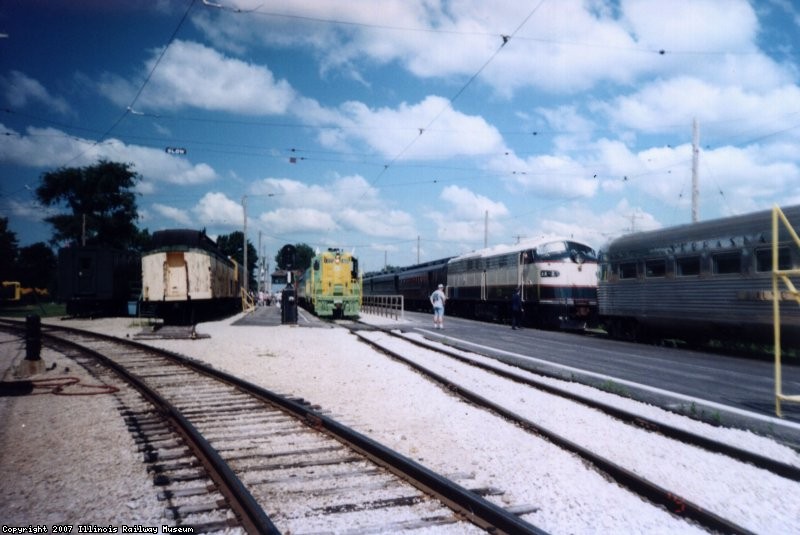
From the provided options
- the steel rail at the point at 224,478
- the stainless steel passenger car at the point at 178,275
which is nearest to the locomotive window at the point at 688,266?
the steel rail at the point at 224,478

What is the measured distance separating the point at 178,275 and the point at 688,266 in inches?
709

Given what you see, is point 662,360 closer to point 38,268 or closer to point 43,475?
point 43,475

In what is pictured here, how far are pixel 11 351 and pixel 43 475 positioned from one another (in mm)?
12497

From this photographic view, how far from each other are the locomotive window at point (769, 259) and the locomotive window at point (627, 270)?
4.66 m

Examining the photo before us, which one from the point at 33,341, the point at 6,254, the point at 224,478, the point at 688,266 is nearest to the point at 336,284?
the point at 688,266

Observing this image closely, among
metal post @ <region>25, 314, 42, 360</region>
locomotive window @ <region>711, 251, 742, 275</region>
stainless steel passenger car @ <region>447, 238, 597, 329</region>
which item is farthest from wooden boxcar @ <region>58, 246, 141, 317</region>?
locomotive window @ <region>711, 251, 742, 275</region>

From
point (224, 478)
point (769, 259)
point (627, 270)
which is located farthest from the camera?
point (627, 270)

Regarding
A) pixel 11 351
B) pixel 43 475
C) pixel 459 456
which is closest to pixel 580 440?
pixel 459 456

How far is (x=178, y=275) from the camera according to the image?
75.2ft

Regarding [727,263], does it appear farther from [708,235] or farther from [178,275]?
[178,275]

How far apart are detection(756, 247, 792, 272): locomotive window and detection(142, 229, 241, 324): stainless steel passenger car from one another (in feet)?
62.6

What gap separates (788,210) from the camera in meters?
12.5

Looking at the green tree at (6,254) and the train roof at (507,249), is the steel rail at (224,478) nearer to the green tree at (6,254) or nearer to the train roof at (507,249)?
the train roof at (507,249)

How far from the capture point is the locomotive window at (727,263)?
13.8 metres
